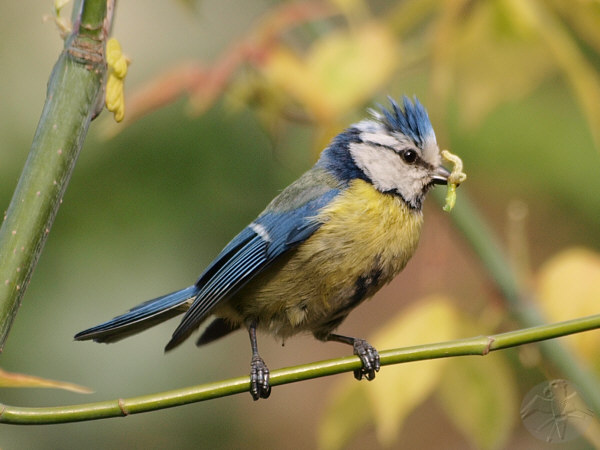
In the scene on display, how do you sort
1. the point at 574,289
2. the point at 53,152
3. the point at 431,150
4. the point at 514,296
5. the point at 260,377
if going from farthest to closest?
1. the point at 431,150
2. the point at 260,377
3. the point at 514,296
4. the point at 574,289
5. the point at 53,152

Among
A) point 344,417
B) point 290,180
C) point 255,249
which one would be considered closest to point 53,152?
point 344,417

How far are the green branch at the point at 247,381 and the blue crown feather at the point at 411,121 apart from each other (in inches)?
32.9

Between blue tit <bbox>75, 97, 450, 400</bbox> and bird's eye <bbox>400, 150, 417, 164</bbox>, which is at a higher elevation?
bird's eye <bbox>400, 150, 417, 164</bbox>

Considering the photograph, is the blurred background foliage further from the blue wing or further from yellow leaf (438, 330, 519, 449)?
the blue wing

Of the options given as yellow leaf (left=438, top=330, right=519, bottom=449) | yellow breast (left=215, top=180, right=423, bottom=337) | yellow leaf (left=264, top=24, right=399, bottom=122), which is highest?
yellow leaf (left=264, top=24, right=399, bottom=122)

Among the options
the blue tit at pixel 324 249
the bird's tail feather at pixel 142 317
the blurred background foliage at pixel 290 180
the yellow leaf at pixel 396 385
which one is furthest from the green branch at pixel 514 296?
the bird's tail feather at pixel 142 317

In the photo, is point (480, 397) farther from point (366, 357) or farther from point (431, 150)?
point (431, 150)

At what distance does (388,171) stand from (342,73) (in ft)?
1.72

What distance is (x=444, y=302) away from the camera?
4.49 feet

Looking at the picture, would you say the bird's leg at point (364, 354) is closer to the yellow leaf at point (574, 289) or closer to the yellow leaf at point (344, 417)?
the yellow leaf at point (344, 417)

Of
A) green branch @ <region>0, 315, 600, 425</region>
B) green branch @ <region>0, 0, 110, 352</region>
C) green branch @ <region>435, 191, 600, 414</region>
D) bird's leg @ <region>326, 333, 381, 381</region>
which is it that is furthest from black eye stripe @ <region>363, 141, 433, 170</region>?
green branch @ <region>0, 0, 110, 352</region>

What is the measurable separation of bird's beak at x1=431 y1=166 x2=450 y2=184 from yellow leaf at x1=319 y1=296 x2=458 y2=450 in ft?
1.29

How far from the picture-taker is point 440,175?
1736 mm

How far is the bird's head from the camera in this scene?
1.79 meters
